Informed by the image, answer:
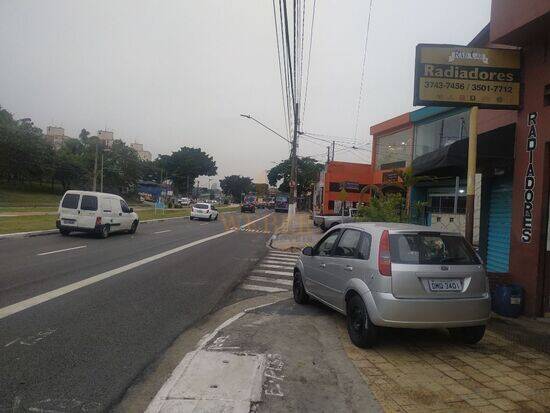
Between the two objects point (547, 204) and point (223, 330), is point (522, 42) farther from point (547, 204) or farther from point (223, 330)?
point (223, 330)

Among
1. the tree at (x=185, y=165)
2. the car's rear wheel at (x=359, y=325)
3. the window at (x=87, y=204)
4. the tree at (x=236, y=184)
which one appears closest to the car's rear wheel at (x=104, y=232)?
the window at (x=87, y=204)

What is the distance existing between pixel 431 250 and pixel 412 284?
1.78ft

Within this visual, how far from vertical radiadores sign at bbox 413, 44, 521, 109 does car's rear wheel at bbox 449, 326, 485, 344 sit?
4135 millimetres

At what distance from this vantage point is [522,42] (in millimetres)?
8039

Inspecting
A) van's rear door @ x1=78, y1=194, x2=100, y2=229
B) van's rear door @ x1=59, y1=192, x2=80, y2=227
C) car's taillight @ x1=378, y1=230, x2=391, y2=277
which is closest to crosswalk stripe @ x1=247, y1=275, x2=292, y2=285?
car's taillight @ x1=378, y1=230, x2=391, y2=277

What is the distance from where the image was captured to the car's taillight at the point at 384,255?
5.49 meters

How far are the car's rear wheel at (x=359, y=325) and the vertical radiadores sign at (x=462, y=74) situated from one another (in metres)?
4.23

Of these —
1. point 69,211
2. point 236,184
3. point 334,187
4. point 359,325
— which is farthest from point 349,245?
point 236,184

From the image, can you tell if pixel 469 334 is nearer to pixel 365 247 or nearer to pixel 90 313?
pixel 365 247

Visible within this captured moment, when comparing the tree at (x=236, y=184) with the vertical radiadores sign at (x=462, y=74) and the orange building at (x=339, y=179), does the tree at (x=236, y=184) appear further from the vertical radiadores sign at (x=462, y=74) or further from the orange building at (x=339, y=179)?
the vertical radiadores sign at (x=462, y=74)

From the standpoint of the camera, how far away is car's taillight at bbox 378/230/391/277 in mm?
5486

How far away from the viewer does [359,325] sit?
5.79 meters

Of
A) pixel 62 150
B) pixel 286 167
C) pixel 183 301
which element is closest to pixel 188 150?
pixel 286 167

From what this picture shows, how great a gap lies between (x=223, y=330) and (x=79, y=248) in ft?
33.8
